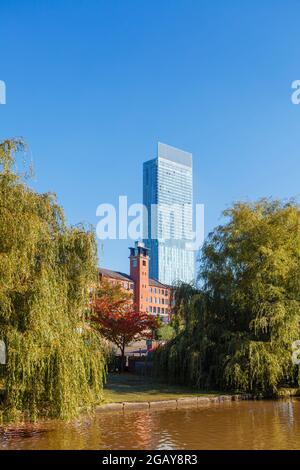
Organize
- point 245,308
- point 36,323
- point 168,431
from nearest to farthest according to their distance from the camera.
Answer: point 36,323 < point 168,431 < point 245,308

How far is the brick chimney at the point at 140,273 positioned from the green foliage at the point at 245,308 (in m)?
88.0

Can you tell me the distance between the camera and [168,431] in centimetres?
1490

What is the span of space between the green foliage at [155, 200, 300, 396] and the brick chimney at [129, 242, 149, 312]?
8804 cm

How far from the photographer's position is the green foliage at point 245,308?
2239cm

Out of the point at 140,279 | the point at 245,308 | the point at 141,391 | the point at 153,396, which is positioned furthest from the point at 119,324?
the point at 140,279

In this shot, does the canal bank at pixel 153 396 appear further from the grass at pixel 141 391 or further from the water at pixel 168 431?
the water at pixel 168 431

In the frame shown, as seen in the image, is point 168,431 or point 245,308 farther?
point 245,308

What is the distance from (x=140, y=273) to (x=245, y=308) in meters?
91.1

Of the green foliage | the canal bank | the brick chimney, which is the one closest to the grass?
the canal bank

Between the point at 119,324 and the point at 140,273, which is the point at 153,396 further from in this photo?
the point at 140,273

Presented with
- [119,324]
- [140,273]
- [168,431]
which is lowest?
[168,431]

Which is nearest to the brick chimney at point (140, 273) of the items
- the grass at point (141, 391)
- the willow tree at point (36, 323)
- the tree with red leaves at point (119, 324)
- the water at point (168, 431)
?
the tree with red leaves at point (119, 324)
